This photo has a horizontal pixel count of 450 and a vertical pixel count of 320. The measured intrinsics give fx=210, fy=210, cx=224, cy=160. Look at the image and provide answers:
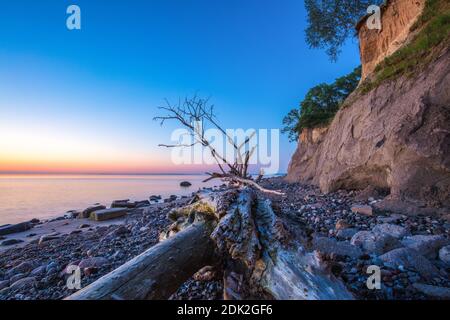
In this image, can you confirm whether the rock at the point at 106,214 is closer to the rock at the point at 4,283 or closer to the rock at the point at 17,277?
the rock at the point at 17,277

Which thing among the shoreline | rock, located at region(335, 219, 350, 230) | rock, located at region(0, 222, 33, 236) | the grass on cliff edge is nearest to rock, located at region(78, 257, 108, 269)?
the shoreline

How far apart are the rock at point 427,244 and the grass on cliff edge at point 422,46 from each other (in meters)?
5.91

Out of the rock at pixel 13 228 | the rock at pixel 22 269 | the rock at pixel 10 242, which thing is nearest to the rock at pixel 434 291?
the rock at pixel 22 269

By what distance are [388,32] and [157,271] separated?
591 inches

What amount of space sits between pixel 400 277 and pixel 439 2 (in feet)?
36.5

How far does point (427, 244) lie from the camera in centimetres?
303

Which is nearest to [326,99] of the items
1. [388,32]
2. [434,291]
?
[388,32]

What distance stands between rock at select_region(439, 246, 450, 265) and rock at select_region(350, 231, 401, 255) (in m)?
0.44

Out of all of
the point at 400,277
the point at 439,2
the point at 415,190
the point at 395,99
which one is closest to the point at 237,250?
the point at 400,277

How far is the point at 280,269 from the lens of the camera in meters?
1.88

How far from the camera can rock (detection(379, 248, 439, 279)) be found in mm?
2387

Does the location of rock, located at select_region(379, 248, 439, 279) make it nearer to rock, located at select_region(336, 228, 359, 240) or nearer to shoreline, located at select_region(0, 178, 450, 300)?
shoreline, located at select_region(0, 178, 450, 300)

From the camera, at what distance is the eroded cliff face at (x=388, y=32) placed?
9.70 metres
